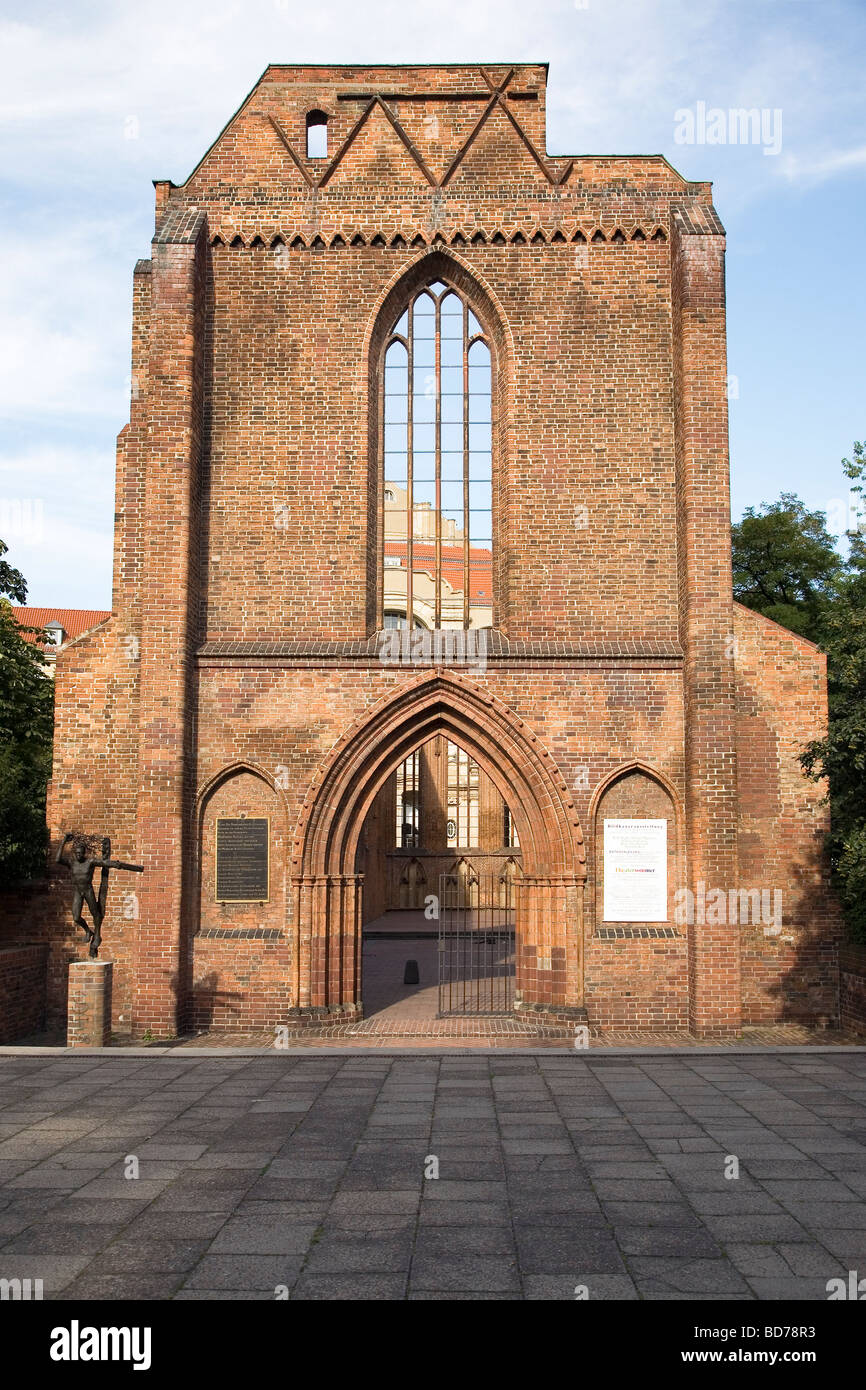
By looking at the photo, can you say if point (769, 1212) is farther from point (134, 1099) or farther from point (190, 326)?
point (190, 326)

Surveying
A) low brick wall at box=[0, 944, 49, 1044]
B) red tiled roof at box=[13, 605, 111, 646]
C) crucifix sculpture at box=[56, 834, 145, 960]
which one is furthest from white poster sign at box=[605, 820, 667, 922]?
red tiled roof at box=[13, 605, 111, 646]

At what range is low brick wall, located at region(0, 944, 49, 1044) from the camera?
12.7m

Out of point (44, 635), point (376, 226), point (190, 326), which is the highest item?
point (376, 226)

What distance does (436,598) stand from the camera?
1455cm

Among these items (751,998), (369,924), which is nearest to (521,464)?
(751,998)

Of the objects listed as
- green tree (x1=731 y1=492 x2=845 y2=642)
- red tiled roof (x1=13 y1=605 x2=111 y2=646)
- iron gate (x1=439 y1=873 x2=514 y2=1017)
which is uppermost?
red tiled roof (x1=13 y1=605 x2=111 y2=646)

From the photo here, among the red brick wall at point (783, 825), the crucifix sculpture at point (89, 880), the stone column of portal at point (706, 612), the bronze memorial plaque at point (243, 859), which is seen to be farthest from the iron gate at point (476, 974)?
the crucifix sculpture at point (89, 880)

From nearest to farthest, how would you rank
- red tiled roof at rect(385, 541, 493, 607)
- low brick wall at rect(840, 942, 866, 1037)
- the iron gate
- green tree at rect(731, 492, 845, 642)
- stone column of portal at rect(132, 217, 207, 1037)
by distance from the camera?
low brick wall at rect(840, 942, 866, 1037), stone column of portal at rect(132, 217, 207, 1037), the iron gate, red tiled roof at rect(385, 541, 493, 607), green tree at rect(731, 492, 845, 642)

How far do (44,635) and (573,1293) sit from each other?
768 inches

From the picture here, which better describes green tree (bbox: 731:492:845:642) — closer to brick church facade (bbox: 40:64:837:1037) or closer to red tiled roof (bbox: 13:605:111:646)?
brick church facade (bbox: 40:64:837:1037)

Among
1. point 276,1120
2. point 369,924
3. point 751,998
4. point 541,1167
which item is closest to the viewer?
point 541,1167

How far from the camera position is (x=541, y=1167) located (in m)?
7.68

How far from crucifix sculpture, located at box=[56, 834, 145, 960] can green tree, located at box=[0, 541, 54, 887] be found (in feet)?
4.81

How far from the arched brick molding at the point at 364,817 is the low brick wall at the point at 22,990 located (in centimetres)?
305
